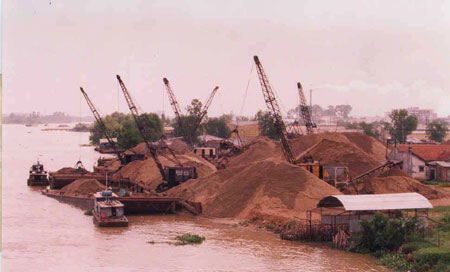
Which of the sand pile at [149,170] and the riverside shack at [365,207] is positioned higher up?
the sand pile at [149,170]

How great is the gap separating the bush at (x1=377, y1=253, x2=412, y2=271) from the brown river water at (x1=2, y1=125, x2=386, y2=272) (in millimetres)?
488

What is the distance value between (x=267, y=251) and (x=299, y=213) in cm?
763

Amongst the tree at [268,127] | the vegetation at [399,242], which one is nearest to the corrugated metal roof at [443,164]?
the vegetation at [399,242]

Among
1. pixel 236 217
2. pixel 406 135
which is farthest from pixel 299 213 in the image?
pixel 406 135

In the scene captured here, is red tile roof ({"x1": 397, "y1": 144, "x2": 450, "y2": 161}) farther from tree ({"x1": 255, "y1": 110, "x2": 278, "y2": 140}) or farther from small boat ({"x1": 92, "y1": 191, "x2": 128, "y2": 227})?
tree ({"x1": 255, "y1": 110, "x2": 278, "y2": 140})

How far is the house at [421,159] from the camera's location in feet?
213

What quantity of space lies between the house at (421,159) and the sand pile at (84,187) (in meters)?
28.1

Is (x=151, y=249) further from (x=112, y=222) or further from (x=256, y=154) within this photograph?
(x=256, y=154)

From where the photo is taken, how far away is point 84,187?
195ft

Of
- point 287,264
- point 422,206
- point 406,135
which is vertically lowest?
point 287,264

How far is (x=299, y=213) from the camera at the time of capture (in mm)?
42781

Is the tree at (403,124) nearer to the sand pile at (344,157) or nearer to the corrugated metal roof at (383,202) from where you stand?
the sand pile at (344,157)

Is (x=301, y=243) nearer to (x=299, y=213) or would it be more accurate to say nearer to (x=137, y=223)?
(x=299, y=213)

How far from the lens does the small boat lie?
4331 cm
